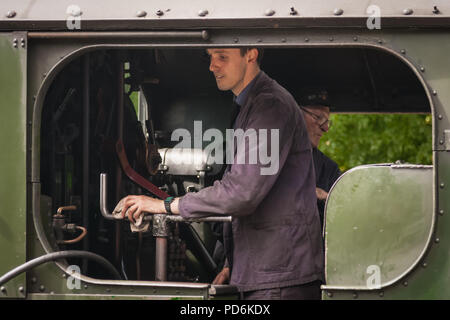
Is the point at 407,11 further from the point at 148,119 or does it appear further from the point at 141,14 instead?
the point at 148,119

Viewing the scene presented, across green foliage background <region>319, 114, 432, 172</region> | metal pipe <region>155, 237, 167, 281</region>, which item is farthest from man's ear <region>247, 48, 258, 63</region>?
green foliage background <region>319, 114, 432, 172</region>

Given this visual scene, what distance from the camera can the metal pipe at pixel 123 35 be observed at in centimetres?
285

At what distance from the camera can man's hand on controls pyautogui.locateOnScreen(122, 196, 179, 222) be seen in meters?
3.07

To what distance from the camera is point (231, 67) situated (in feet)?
10.8

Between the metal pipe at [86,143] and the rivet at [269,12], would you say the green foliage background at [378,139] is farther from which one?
the rivet at [269,12]

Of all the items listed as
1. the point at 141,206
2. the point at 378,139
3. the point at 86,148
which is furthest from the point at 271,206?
the point at 378,139

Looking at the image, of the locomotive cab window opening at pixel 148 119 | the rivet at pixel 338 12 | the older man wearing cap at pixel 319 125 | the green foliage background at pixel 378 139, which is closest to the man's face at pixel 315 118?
the older man wearing cap at pixel 319 125

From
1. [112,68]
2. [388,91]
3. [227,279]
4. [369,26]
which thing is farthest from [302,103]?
[369,26]

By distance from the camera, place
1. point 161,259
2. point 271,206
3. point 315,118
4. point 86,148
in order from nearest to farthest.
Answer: point 271,206, point 161,259, point 86,148, point 315,118

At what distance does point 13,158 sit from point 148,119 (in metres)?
1.98

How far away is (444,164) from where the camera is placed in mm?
2738

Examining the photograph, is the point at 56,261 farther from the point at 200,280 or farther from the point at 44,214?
the point at 200,280

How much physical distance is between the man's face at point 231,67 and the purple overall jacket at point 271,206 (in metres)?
0.14
